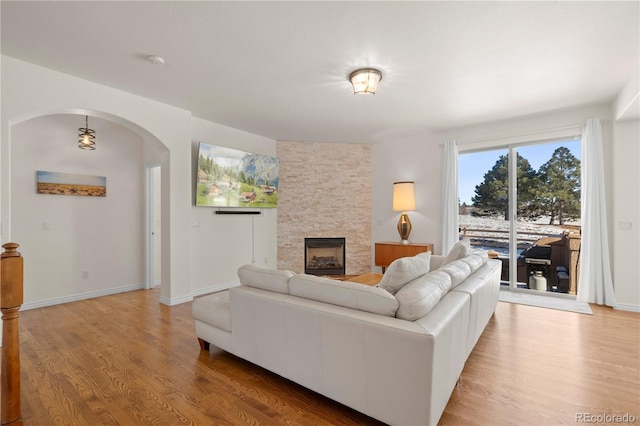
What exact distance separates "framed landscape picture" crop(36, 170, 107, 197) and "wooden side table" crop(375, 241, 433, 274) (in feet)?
14.7

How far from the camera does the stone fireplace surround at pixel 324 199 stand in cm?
593

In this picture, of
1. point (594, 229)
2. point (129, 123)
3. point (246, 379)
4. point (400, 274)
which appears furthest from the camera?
point (594, 229)

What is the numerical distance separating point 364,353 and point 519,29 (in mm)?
2595

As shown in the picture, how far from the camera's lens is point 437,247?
524 centimetres

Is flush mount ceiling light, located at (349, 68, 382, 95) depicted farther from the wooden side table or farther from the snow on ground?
the snow on ground

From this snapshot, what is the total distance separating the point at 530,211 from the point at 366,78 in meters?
3.48

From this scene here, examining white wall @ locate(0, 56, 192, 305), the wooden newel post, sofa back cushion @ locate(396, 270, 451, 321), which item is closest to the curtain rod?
sofa back cushion @ locate(396, 270, 451, 321)

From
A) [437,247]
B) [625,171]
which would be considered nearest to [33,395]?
[437,247]

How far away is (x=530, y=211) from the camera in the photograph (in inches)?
183

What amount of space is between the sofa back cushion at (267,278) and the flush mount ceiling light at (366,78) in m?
1.95

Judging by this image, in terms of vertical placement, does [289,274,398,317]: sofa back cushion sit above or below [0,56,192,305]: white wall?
below

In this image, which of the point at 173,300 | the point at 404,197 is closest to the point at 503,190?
the point at 404,197

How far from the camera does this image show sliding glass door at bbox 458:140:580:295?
14.4 feet

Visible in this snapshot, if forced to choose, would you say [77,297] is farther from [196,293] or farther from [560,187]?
[560,187]
